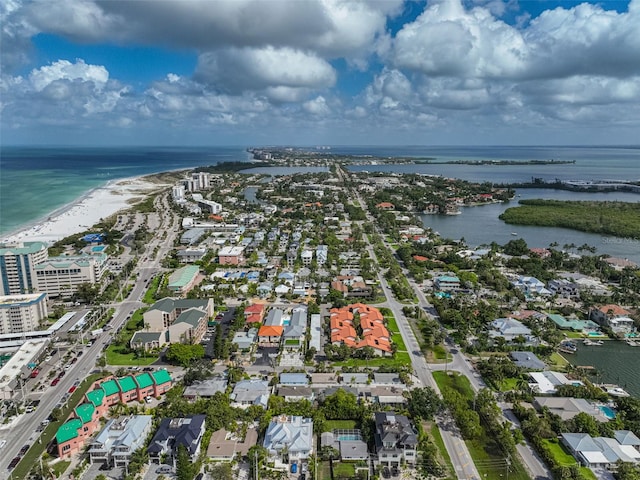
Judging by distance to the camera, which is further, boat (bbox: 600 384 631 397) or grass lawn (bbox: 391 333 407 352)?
grass lawn (bbox: 391 333 407 352)

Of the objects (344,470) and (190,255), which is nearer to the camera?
(344,470)

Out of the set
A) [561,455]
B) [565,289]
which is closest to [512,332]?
[561,455]

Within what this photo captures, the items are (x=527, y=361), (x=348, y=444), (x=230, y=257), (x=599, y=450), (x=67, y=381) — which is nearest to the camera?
(x=599, y=450)

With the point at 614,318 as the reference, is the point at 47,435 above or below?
below

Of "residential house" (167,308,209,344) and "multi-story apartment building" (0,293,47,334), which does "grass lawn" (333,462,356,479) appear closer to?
"residential house" (167,308,209,344)

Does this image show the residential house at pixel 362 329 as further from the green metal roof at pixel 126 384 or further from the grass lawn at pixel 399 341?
the green metal roof at pixel 126 384

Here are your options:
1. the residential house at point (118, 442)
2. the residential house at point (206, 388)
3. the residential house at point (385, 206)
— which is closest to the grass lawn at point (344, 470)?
the residential house at point (206, 388)

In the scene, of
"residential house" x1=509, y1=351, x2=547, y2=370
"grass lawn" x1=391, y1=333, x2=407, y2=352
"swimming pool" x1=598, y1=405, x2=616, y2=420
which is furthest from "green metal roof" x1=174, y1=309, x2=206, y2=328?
"swimming pool" x1=598, y1=405, x2=616, y2=420

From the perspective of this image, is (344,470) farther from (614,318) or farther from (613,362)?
(614,318)
